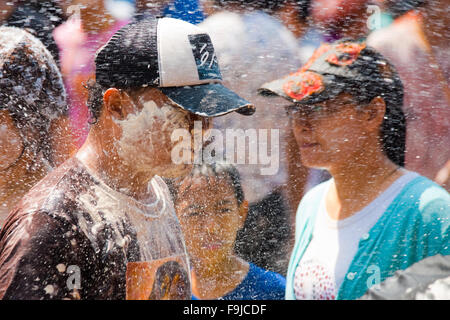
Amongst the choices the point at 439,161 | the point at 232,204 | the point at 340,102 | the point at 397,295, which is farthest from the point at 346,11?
the point at 397,295

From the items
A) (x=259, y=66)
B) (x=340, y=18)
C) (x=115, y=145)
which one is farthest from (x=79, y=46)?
(x=340, y=18)

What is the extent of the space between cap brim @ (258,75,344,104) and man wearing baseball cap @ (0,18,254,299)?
10cm

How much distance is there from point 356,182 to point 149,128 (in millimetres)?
558

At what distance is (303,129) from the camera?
3.77ft

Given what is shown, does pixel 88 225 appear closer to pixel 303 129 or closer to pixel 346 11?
pixel 303 129

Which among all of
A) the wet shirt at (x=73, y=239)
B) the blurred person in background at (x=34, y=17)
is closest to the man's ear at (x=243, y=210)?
the wet shirt at (x=73, y=239)

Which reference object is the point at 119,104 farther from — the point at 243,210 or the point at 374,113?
the point at 374,113

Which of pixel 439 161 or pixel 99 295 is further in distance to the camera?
pixel 439 161

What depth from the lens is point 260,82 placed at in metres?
1.13

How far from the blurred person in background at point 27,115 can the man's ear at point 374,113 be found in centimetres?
75

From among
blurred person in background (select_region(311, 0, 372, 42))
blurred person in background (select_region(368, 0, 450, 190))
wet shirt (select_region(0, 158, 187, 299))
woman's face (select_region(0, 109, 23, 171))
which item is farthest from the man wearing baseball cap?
blurred person in background (select_region(368, 0, 450, 190))

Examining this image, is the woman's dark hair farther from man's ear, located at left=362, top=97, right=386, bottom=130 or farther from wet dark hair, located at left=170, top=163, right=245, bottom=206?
wet dark hair, located at left=170, top=163, right=245, bottom=206

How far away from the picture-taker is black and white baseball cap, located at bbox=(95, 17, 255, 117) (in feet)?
3.25
